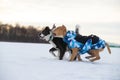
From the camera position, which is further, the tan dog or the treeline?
the tan dog

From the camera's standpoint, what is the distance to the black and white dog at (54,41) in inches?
69.6

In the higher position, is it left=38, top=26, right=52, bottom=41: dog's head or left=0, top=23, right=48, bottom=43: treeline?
left=0, top=23, right=48, bottom=43: treeline

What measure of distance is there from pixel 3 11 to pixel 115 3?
0.42m

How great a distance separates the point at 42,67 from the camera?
5.11 feet

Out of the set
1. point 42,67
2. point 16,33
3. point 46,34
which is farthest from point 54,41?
point 16,33

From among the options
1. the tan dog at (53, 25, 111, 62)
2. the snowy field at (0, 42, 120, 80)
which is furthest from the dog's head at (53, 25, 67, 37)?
the snowy field at (0, 42, 120, 80)

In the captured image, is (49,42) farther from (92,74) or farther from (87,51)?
(92,74)

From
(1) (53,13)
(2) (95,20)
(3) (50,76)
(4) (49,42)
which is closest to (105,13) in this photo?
(2) (95,20)

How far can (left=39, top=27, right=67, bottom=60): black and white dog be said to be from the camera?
5.80 ft

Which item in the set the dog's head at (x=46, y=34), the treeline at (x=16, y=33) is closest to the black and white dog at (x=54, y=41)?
the dog's head at (x=46, y=34)

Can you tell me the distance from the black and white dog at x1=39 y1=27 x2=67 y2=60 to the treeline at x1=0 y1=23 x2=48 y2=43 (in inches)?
9.1

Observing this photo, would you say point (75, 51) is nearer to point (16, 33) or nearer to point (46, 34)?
point (46, 34)

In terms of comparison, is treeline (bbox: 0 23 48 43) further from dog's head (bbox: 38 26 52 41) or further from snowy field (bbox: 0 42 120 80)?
dog's head (bbox: 38 26 52 41)

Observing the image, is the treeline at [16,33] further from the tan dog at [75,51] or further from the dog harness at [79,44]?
the dog harness at [79,44]
